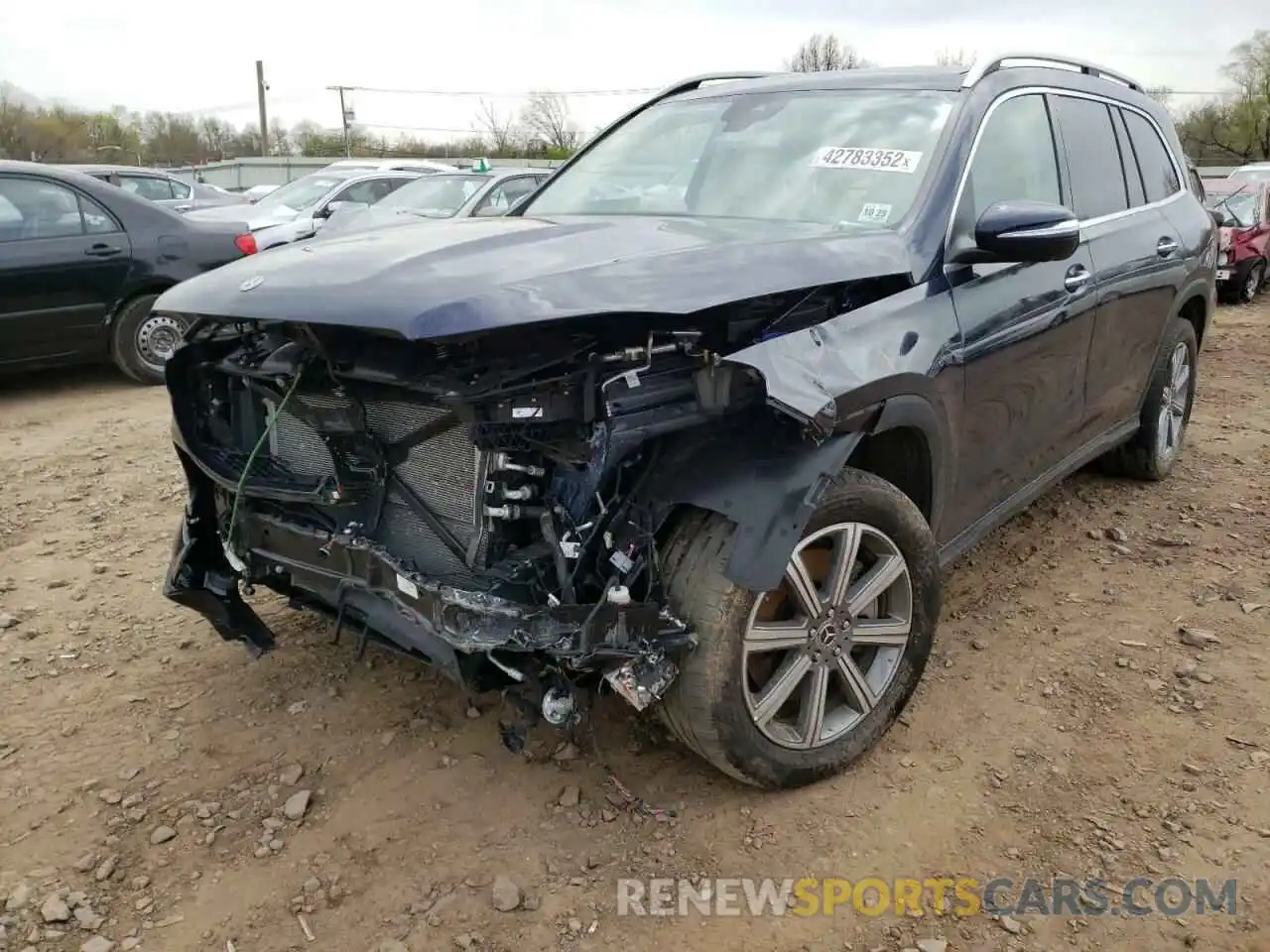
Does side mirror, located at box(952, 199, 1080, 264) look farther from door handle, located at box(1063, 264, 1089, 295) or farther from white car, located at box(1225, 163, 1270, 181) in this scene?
white car, located at box(1225, 163, 1270, 181)

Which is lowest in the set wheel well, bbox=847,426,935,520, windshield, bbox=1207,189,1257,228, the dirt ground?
the dirt ground

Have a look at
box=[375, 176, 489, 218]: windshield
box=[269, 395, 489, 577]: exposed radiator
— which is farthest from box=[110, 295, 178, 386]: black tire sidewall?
box=[269, 395, 489, 577]: exposed radiator

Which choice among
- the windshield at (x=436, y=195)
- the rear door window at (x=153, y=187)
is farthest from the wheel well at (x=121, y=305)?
the rear door window at (x=153, y=187)

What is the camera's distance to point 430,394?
7.80 ft

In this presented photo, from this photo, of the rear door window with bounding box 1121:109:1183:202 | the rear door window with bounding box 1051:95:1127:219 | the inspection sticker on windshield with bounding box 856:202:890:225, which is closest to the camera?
the inspection sticker on windshield with bounding box 856:202:890:225

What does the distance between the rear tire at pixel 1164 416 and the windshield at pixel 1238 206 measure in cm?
960

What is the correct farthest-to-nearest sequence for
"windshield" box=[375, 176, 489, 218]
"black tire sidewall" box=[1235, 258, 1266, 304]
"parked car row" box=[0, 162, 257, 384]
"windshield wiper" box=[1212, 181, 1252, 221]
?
"windshield wiper" box=[1212, 181, 1252, 221] < "black tire sidewall" box=[1235, 258, 1266, 304] < "windshield" box=[375, 176, 489, 218] < "parked car row" box=[0, 162, 257, 384]

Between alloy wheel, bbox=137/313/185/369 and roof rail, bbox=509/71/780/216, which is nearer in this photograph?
roof rail, bbox=509/71/780/216

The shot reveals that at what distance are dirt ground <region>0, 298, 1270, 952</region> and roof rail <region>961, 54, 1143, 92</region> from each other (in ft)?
6.32

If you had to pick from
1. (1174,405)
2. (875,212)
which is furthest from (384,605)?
(1174,405)

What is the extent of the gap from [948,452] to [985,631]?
95cm

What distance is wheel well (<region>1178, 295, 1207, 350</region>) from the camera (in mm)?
5012

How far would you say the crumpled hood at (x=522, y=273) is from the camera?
84.4 inches

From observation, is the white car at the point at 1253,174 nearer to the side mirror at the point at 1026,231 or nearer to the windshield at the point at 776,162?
the windshield at the point at 776,162
